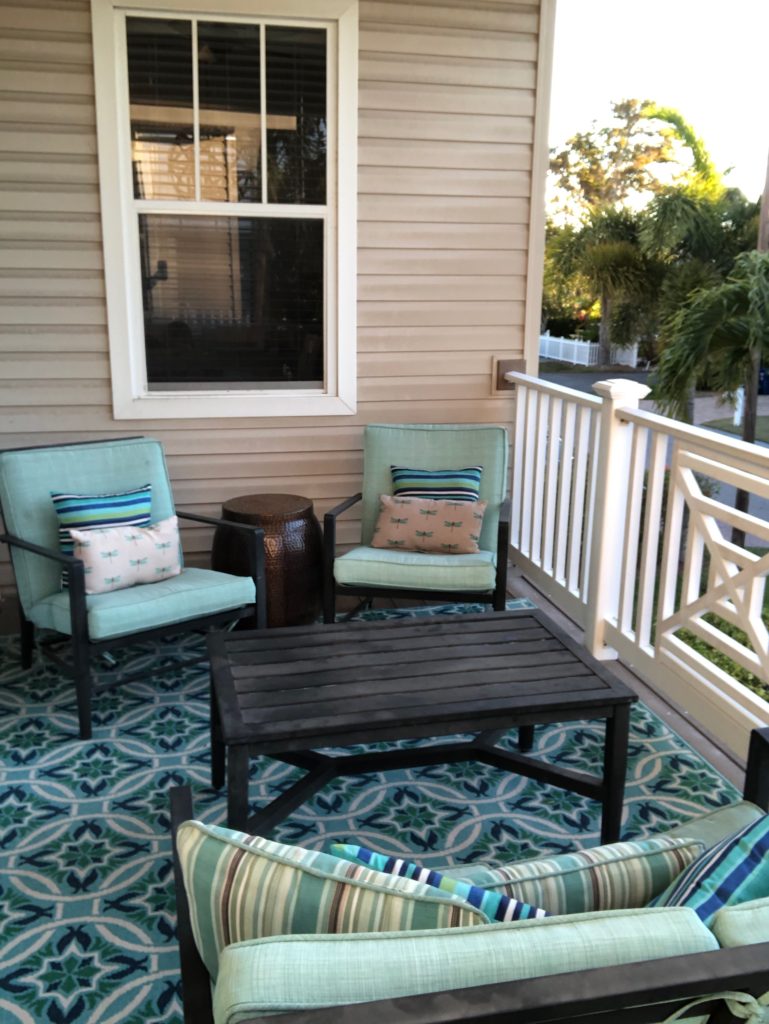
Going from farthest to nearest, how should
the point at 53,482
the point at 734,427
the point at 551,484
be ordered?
1. the point at 734,427
2. the point at 551,484
3. the point at 53,482

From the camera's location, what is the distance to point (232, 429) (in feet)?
14.0

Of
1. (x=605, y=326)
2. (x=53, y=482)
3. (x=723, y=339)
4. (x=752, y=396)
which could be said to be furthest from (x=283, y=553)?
(x=605, y=326)

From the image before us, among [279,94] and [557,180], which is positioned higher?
[557,180]

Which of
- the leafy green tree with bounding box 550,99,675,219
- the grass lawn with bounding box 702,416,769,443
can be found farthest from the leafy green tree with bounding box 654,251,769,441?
the leafy green tree with bounding box 550,99,675,219

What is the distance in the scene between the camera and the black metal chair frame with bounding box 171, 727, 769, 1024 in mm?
913

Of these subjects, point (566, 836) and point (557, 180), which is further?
point (557, 180)

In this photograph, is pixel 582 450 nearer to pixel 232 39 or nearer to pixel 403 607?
pixel 403 607

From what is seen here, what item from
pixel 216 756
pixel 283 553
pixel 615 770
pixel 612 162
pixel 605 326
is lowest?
pixel 216 756

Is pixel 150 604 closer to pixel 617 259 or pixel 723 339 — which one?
pixel 723 339

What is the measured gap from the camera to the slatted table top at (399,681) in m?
2.26

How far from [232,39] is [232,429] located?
1684 mm

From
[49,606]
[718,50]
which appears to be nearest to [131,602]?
[49,606]

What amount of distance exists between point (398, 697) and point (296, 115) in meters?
2.83

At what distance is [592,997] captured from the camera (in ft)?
3.09
